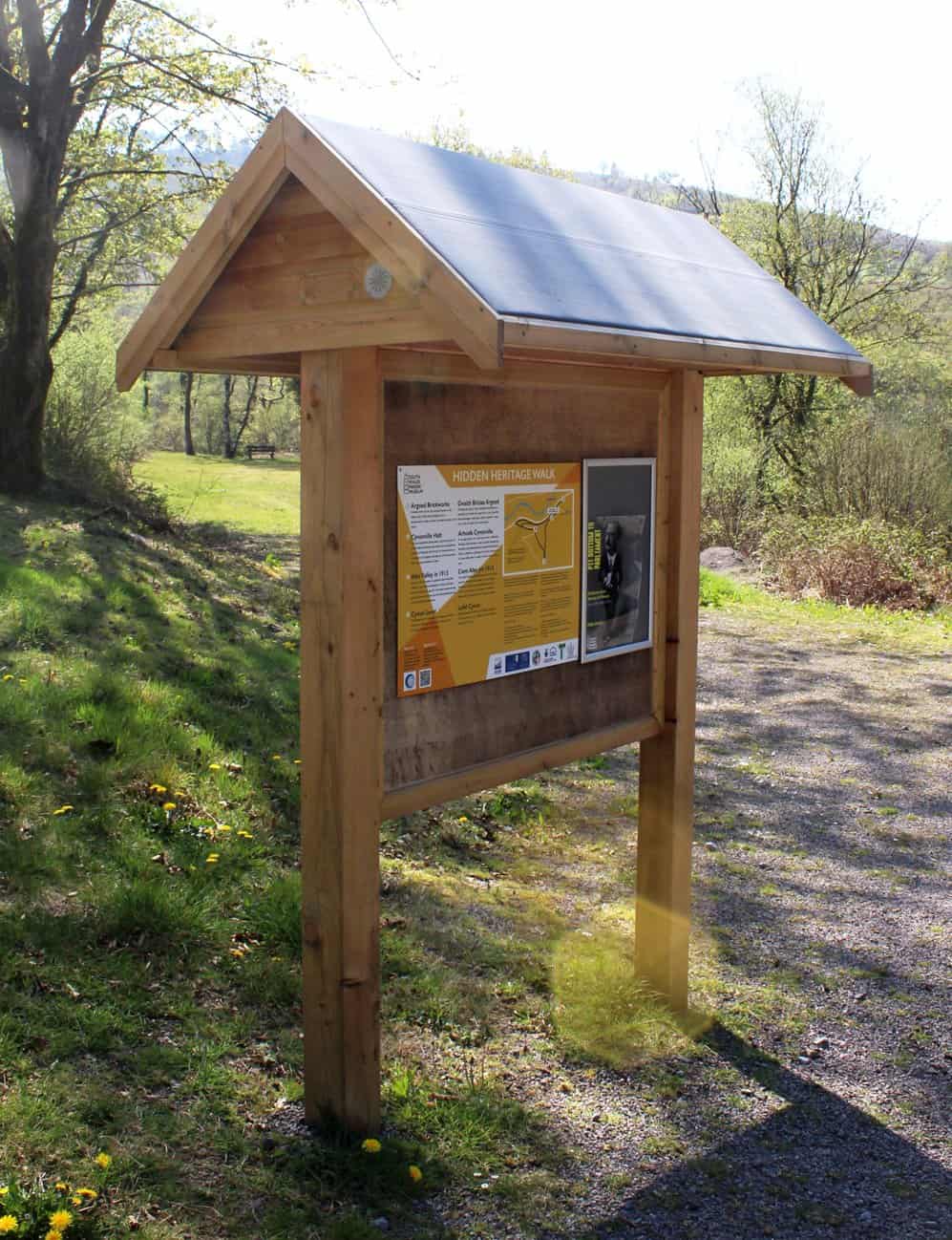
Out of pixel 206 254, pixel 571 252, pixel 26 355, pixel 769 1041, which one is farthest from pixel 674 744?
pixel 26 355

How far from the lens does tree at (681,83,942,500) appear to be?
23953mm

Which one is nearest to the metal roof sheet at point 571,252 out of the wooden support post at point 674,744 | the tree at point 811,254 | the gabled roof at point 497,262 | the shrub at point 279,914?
the gabled roof at point 497,262

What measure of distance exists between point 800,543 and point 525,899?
1245 centimetres

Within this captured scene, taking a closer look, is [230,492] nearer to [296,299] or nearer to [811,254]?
[811,254]

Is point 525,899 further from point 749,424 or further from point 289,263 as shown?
point 749,424

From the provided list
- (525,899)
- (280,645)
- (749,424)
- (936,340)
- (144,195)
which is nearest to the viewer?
(525,899)

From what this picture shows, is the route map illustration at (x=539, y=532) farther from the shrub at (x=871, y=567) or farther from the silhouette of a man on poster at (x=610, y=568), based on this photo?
the shrub at (x=871, y=567)

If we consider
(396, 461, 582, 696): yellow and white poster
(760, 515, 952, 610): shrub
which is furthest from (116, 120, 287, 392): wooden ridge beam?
(760, 515, 952, 610): shrub

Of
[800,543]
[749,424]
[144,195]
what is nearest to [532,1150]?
[800,543]

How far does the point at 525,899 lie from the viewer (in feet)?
17.8

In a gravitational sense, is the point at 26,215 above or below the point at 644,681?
above

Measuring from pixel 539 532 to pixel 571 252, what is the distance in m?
0.92

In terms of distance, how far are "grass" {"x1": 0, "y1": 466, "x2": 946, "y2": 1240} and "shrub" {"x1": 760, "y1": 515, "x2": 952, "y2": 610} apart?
907cm

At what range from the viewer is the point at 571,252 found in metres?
3.44
